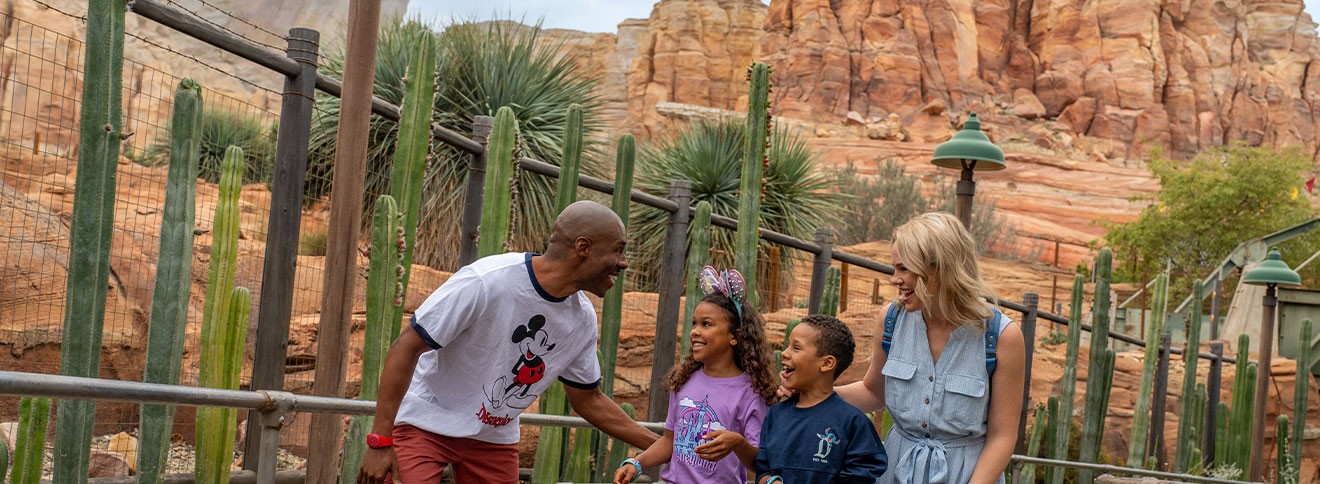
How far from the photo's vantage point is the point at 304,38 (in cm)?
507

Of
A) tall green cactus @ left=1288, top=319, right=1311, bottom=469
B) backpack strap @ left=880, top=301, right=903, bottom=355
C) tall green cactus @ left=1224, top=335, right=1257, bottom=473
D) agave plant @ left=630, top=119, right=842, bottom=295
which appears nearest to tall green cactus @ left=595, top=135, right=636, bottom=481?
backpack strap @ left=880, top=301, right=903, bottom=355

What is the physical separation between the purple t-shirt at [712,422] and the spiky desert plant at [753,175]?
2927 mm

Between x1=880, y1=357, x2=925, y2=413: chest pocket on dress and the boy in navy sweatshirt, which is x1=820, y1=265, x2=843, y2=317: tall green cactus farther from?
x1=880, y1=357, x2=925, y2=413: chest pocket on dress

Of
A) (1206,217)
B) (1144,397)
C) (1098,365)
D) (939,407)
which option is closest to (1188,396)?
(1144,397)

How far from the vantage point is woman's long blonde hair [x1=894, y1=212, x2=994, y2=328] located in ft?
10.2

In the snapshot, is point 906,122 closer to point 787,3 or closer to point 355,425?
point 787,3

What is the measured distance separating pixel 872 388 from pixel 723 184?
10914 mm

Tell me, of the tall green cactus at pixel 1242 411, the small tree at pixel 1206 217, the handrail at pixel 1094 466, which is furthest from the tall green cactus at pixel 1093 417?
the small tree at pixel 1206 217

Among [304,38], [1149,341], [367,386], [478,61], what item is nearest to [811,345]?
[367,386]

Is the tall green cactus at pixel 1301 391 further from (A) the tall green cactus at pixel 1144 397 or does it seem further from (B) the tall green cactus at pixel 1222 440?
(A) the tall green cactus at pixel 1144 397

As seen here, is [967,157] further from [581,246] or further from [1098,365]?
[581,246]

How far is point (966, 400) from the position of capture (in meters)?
3.15

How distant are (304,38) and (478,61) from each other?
8.72 metres

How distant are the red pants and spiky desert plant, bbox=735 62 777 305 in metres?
3.41
